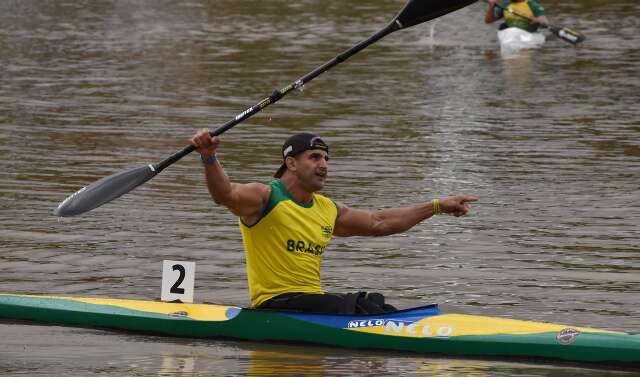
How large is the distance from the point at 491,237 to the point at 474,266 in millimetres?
1378

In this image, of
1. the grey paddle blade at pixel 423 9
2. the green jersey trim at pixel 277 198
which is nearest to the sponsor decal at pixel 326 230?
the green jersey trim at pixel 277 198

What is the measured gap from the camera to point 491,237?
15680 mm

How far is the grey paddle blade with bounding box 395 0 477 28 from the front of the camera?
13.4 m

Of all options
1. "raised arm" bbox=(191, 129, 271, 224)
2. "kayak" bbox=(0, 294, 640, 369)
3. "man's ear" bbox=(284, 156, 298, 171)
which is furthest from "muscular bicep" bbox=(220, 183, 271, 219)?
"kayak" bbox=(0, 294, 640, 369)

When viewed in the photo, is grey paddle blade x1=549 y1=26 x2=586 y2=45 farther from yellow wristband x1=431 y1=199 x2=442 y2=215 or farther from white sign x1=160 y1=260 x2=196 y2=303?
white sign x1=160 y1=260 x2=196 y2=303

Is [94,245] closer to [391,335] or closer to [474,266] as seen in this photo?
[474,266]

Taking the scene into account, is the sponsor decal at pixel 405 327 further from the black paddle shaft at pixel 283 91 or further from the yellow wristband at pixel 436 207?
the black paddle shaft at pixel 283 91

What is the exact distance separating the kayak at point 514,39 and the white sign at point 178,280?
22.9m

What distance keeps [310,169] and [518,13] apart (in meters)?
23.4

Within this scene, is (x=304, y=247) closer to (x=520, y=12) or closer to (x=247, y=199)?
(x=247, y=199)

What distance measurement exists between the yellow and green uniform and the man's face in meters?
23.1

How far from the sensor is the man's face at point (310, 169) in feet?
36.8

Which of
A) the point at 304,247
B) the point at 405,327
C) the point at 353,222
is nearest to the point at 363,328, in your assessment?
the point at 405,327

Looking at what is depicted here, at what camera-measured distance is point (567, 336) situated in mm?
10539
